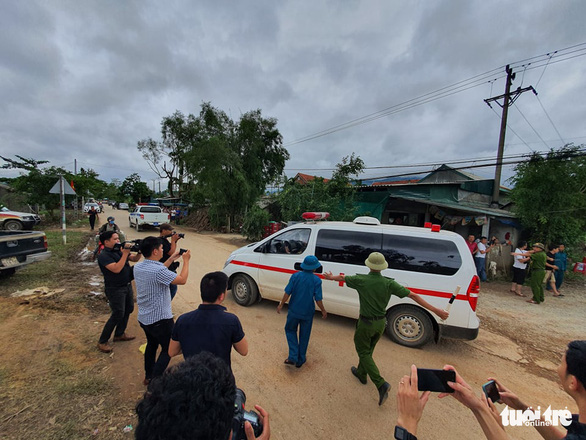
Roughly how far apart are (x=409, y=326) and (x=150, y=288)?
3.66 metres

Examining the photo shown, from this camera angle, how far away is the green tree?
163ft

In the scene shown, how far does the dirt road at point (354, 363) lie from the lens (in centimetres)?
249

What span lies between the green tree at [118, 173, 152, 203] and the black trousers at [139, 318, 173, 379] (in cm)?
5322

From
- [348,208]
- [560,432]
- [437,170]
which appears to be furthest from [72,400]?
[437,170]

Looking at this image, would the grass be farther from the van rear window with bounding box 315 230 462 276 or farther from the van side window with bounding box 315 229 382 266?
the van rear window with bounding box 315 230 462 276

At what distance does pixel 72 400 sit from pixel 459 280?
489cm

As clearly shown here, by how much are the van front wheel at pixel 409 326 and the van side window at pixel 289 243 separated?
187cm

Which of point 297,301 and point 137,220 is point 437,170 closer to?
point 297,301

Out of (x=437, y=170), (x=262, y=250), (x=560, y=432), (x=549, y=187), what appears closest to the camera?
(x=560, y=432)

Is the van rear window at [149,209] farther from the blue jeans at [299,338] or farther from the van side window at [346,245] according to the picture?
the blue jeans at [299,338]

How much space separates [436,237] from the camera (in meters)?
3.94

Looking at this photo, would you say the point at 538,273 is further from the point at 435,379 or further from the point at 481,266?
the point at 435,379

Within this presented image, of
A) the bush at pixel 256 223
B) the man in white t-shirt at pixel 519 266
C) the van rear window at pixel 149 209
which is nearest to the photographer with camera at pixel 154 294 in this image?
the man in white t-shirt at pixel 519 266

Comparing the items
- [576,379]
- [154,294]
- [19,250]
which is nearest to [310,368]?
[154,294]
